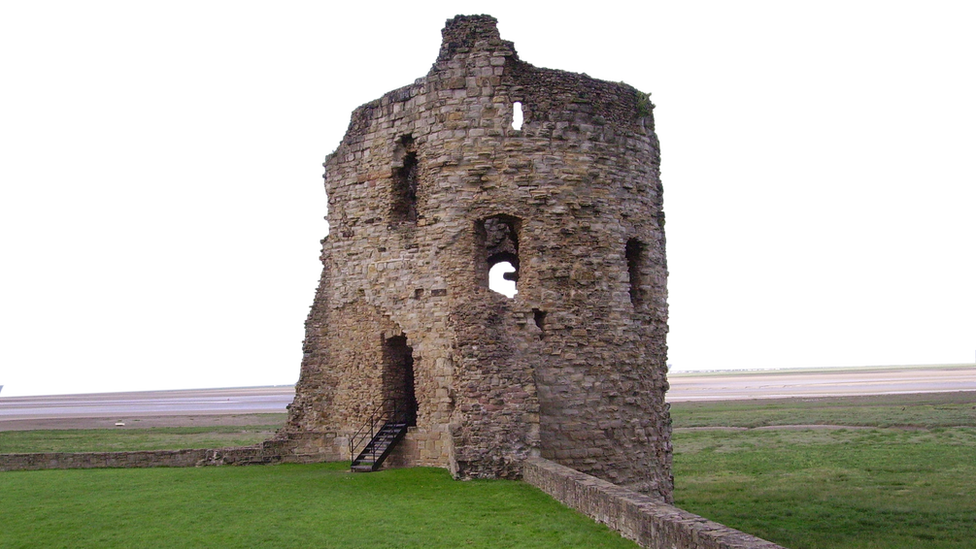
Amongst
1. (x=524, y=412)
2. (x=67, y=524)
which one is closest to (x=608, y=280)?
(x=524, y=412)

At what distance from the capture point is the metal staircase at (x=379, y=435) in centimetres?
1471

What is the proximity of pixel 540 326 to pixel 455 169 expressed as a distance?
2675mm

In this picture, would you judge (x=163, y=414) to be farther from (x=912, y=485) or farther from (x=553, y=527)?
(x=553, y=527)

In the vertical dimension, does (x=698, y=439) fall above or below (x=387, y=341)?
below

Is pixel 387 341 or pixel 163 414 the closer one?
→ pixel 387 341

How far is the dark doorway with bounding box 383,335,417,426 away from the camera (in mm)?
15344

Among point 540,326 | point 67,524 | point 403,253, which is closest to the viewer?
point 67,524

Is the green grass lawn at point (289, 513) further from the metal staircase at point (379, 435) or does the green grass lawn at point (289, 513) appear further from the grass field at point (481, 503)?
the metal staircase at point (379, 435)

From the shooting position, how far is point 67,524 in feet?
34.6

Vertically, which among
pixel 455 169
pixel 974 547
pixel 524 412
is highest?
pixel 455 169

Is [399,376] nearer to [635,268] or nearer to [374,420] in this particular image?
[374,420]

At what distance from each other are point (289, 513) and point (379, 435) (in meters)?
4.20

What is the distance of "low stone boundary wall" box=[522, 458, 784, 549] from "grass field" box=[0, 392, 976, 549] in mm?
170

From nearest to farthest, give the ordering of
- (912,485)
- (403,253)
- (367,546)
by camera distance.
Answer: (367,546)
(403,253)
(912,485)
